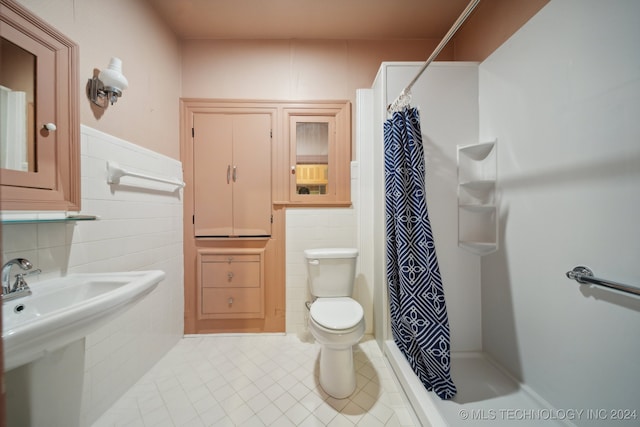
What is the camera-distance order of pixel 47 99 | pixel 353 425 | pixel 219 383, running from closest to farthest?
1. pixel 47 99
2. pixel 353 425
3. pixel 219 383

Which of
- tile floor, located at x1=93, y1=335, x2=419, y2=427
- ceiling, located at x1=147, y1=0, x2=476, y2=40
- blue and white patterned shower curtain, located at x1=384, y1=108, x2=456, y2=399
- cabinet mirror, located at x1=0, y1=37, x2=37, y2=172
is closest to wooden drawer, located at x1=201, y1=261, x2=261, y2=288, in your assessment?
tile floor, located at x1=93, y1=335, x2=419, y2=427

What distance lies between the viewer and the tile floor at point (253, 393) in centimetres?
130

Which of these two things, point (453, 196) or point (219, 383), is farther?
point (453, 196)

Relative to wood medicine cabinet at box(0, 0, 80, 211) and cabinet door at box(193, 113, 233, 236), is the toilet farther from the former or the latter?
wood medicine cabinet at box(0, 0, 80, 211)

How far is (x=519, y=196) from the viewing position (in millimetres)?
1436

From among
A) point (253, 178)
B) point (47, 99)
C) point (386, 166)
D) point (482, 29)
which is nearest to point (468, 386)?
point (386, 166)

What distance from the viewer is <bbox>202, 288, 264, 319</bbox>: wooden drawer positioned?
6.60ft

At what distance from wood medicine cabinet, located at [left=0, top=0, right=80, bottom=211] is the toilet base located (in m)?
1.47

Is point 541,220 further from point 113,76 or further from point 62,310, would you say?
point 113,76

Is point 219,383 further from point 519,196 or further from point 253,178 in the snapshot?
point 519,196

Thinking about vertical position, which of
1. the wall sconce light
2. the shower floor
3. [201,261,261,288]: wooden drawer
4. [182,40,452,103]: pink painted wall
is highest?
[182,40,452,103]: pink painted wall

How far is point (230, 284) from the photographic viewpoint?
6.64ft

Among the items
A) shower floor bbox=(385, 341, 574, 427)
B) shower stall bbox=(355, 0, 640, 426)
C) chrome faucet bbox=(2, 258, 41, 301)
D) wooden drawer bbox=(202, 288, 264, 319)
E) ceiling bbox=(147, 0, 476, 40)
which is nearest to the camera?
chrome faucet bbox=(2, 258, 41, 301)

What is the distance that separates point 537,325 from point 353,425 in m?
1.08
